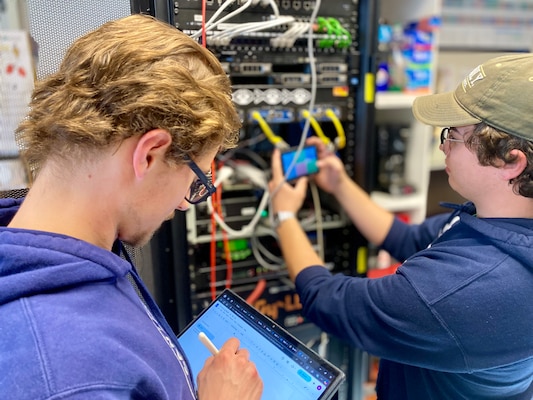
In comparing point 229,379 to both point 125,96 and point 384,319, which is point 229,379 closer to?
point 384,319

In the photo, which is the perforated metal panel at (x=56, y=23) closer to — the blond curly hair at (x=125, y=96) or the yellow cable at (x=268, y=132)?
the blond curly hair at (x=125, y=96)

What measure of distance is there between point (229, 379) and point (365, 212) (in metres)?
0.73

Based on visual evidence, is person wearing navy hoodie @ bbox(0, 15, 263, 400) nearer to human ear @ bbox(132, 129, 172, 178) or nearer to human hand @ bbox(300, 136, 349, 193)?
human ear @ bbox(132, 129, 172, 178)

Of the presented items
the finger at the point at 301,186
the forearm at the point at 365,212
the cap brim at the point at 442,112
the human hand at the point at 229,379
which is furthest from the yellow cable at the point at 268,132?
the human hand at the point at 229,379

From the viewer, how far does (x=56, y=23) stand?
84 centimetres

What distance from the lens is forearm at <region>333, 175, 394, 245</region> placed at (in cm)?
126

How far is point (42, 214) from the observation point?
545mm

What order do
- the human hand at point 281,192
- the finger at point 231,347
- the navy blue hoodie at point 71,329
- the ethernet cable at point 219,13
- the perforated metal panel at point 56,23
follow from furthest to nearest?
the human hand at point 281,192 → the ethernet cable at point 219,13 → the perforated metal panel at point 56,23 → the finger at point 231,347 → the navy blue hoodie at point 71,329

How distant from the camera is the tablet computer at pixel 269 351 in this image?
768 mm

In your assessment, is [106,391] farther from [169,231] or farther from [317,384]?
[169,231]

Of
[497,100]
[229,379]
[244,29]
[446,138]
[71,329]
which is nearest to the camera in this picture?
[71,329]

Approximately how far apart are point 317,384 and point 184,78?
1.80 ft

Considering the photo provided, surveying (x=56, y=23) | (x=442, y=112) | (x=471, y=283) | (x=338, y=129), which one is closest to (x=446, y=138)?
(x=442, y=112)

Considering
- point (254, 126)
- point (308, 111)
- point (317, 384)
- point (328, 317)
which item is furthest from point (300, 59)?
point (317, 384)
